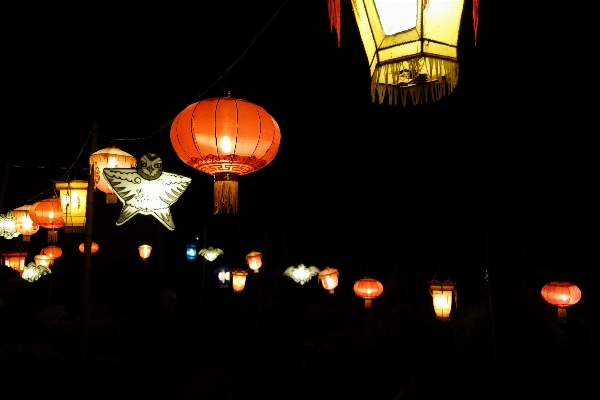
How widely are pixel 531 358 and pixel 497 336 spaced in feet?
7.35

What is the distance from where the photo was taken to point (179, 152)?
4098 mm

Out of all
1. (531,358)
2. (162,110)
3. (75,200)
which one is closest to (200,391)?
(75,200)

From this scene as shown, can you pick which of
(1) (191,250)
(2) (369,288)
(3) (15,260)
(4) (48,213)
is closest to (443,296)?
(2) (369,288)

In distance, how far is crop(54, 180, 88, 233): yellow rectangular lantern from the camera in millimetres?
7707

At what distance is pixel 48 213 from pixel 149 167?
4.28m

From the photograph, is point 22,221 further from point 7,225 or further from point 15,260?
point 15,260

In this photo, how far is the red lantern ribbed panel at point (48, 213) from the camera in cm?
854

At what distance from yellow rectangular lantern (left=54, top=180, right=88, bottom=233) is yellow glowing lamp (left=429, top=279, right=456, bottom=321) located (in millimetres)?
7011

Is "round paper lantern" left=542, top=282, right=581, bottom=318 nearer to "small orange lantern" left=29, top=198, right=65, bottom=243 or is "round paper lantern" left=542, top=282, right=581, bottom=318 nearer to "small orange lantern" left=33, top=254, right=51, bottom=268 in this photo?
"small orange lantern" left=29, top=198, right=65, bottom=243

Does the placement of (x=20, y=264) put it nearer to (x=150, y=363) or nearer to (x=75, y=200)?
(x=150, y=363)

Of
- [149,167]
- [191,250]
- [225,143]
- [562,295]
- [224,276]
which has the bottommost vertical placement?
[224,276]

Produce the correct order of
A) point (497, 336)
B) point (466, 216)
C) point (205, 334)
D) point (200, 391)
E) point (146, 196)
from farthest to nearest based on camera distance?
point (205, 334) < point (200, 391) < point (466, 216) < point (497, 336) < point (146, 196)

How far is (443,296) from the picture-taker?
30.6ft

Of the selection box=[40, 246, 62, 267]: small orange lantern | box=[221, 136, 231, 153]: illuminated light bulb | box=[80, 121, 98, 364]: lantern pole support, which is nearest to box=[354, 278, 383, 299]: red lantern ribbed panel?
box=[80, 121, 98, 364]: lantern pole support
